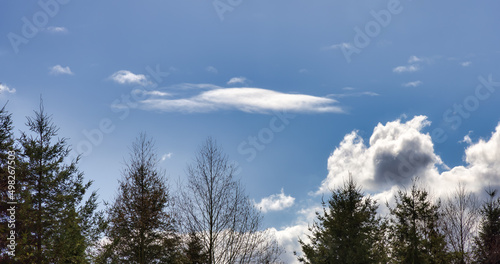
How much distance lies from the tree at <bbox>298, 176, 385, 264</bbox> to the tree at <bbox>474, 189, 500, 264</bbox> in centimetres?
1525

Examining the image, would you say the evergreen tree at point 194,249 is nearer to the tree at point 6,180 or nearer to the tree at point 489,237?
the tree at point 6,180

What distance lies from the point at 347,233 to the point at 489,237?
68.4ft

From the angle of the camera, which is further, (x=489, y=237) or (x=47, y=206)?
(x=489, y=237)

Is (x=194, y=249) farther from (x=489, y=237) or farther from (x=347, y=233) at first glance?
(x=489, y=237)

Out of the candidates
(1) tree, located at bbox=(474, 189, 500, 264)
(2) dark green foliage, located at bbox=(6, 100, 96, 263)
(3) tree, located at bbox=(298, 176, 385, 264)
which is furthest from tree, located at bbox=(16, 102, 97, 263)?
(1) tree, located at bbox=(474, 189, 500, 264)

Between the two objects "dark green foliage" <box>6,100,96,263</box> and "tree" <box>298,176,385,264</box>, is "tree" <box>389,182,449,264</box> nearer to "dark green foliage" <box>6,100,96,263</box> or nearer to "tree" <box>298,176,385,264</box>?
"tree" <box>298,176,385,264</box>

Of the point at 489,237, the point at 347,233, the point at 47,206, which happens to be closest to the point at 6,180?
the point at 47,206

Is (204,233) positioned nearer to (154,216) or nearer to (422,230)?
(154,216)

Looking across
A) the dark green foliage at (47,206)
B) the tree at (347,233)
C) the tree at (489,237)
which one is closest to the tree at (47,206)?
the dark green foliage at (47,206)

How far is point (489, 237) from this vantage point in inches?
1476

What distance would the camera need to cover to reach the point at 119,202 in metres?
29.5

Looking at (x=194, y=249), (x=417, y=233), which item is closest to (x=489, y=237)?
(x=417, y=233)

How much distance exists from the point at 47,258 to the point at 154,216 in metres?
8.96

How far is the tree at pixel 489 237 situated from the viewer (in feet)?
112
